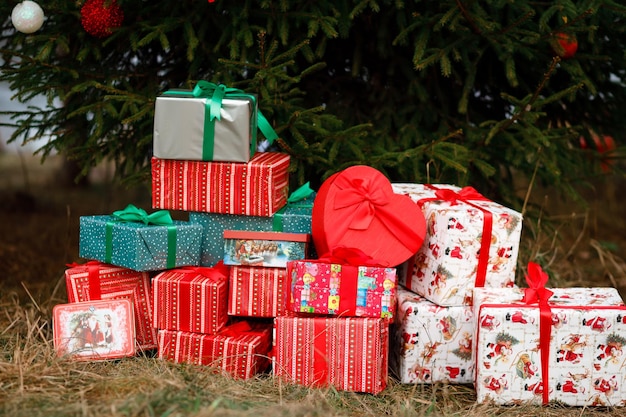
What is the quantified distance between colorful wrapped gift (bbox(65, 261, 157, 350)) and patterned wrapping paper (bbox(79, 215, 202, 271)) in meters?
0.06

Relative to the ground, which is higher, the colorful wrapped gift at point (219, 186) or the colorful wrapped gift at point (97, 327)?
the colorful wrapped gift at point (219, 186)

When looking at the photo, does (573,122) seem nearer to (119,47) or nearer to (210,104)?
(210,104)

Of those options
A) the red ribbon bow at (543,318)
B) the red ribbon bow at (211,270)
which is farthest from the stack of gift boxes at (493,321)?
the red ribbon bow at (211,270)

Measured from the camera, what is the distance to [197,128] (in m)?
3.05

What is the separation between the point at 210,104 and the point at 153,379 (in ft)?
3.77

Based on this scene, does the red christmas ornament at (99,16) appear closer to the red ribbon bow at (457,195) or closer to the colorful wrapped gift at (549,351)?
the red ribbon bow at (457,195)

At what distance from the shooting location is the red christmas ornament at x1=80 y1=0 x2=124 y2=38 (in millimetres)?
3352

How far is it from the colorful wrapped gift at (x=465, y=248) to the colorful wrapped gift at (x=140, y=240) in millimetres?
980

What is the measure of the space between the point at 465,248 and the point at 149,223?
1.29 meters

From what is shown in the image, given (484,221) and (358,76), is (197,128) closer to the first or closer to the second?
(484,221)

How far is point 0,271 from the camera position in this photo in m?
4.68

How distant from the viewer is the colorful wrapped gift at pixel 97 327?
2975mm

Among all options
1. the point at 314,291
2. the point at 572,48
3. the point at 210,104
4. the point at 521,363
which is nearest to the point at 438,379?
the point at 521,363

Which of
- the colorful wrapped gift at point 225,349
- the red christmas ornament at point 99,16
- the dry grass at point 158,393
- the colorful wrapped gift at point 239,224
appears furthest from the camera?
the red christmas ornament at point 99,16
